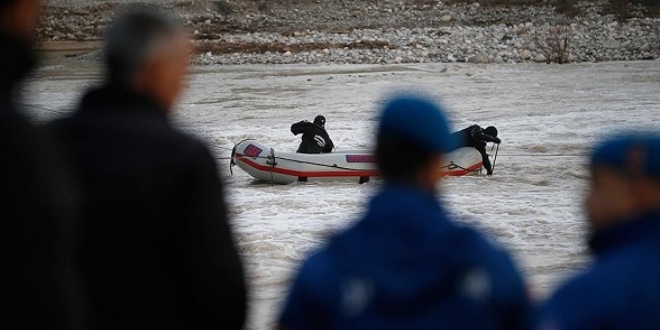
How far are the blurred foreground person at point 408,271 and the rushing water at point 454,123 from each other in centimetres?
86

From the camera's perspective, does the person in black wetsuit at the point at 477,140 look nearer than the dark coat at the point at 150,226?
No

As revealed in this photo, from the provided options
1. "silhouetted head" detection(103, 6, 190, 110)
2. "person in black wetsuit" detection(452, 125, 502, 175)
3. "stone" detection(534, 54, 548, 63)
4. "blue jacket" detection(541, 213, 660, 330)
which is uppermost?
"silhouetted head" detection(103, 6, 190, 110)

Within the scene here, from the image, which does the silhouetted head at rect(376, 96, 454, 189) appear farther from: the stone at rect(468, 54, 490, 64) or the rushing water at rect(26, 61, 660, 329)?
the stone at rect(468, 54, 490, 64)

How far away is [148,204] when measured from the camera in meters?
2.78

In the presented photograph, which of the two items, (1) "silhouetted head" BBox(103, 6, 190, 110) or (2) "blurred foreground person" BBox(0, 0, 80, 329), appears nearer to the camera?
(2) "blurred foreground person" BBox(0, 0, 80, 329)

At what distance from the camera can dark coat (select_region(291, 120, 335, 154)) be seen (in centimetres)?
1244

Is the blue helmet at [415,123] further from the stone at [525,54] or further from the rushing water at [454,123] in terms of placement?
the stone at [525,54]

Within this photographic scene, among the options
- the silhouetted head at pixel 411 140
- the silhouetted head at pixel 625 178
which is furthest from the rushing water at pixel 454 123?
the silhouetted head at pixel 411 140

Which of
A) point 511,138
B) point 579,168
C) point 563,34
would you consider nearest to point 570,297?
point 579,168

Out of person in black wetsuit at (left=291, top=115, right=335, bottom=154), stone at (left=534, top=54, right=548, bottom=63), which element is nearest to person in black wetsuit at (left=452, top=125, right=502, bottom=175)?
person in black wetsuit at (left=291, top=115, right=335, bottom=154)

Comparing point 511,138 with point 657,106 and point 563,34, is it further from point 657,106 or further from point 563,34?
point 563,34

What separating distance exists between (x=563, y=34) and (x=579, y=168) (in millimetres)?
24323

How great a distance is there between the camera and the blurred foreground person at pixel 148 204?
109 inches

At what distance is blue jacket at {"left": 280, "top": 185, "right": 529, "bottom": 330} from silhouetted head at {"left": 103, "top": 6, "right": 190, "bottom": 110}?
2.35 feet
